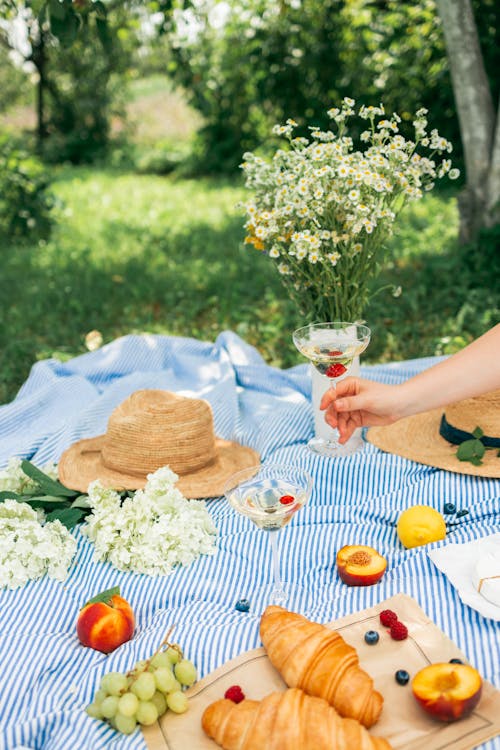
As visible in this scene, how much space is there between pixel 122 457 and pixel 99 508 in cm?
46

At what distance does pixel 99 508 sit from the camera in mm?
3016

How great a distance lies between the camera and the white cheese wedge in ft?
7.70

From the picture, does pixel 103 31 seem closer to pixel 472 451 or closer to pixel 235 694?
pixel 472 451

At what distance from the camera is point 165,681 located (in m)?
2.06

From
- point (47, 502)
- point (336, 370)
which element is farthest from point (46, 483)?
point (336, 370)

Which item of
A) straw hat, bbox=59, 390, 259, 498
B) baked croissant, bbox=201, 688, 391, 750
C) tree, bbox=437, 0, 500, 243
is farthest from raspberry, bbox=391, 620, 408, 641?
tree, bbox=437, 0, 500, 243

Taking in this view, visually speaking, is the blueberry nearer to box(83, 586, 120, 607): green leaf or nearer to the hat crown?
box(83, 586, 120, 607): green leaf

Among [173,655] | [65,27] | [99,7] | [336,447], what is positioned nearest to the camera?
[173,655]

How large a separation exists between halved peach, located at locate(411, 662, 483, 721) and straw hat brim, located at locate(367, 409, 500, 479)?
53.2 inches

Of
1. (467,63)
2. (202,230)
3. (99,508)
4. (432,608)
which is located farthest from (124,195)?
(432,608)

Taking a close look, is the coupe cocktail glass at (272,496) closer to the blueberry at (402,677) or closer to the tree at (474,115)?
the blueberry at (402,677)

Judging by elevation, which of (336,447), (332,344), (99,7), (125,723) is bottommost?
(336,447)

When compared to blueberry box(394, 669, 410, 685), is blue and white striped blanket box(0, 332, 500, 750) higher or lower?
lower

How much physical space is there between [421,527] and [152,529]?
3.29ft
